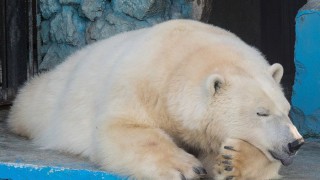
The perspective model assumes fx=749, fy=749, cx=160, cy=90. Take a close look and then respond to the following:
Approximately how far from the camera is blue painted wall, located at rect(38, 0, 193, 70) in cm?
513

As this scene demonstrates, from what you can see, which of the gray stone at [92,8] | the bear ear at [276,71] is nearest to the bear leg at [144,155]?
A: the bear ear at [276,71]

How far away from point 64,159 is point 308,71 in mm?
1673

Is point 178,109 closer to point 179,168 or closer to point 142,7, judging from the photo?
point 179,168

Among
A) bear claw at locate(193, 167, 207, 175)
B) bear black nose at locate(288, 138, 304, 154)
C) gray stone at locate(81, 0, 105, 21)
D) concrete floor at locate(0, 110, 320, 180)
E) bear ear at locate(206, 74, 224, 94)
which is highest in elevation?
bear ear at locate(206, 74, 224, 94)

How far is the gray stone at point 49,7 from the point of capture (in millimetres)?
5469

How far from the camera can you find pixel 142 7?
512 cm

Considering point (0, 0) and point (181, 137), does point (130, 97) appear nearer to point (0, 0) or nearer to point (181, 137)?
point (181, 137)

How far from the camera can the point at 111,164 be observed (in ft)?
10.8

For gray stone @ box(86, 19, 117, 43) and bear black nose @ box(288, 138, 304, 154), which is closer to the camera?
bear black nose @ box(288, 138, 304, 154)

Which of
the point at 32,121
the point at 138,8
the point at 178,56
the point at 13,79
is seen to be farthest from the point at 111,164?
the point at 13,79

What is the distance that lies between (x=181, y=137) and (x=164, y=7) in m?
1.95

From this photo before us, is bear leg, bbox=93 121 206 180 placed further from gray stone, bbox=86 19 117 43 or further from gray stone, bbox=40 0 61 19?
gray stone, bbox=40 0 61 19

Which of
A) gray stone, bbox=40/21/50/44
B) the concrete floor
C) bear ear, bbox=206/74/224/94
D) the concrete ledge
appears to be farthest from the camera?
gray stone, bbox=40/21/50/44

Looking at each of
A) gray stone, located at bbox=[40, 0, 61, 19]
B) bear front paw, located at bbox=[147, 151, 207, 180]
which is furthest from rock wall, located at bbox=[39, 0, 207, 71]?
bear front paw, located at bbox=[147, 151, 207, 180]
